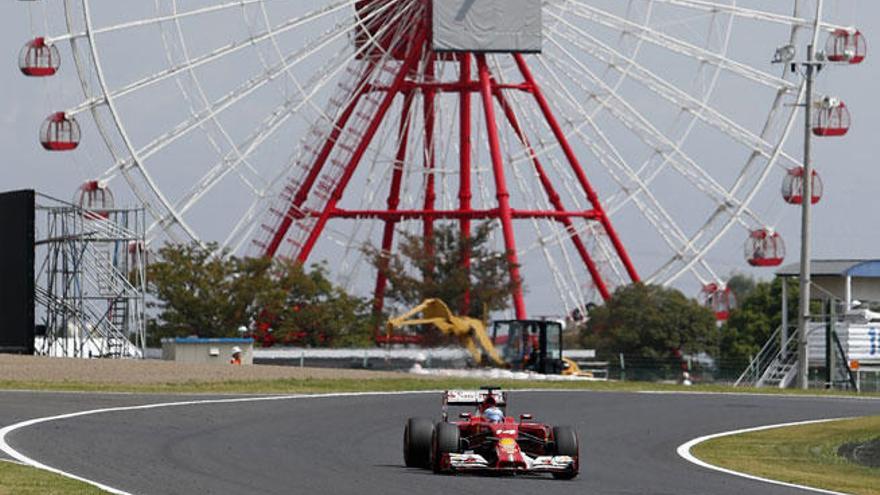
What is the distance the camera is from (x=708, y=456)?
2886 centimetres

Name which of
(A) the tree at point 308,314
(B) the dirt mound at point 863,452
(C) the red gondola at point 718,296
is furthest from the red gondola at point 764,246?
(B) the dirt mound at point 863,452

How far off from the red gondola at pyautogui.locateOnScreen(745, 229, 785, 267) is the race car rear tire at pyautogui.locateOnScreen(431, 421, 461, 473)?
52218mm

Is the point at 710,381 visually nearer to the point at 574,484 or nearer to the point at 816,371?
the point at 816,371

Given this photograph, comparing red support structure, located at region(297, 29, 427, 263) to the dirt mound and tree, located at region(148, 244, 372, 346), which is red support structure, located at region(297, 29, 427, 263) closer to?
tree, located at region(148, 244, 372, 346)

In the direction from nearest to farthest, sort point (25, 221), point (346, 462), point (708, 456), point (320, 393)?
1. point (346, 462)
2. point (708, 456)
3. point (320, 393)
4. point (25, 221)

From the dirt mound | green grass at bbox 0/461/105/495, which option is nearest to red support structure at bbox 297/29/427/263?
the dirt mound

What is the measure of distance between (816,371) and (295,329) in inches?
1114

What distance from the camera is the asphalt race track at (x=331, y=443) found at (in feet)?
72.0

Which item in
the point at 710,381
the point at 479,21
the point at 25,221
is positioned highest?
the point at 479,21

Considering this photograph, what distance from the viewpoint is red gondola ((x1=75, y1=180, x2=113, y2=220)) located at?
70.3 meters

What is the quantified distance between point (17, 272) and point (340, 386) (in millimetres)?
17352

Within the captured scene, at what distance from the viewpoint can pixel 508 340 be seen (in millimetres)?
69375

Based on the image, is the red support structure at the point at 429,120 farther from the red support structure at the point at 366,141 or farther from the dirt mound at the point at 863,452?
the dirt mound at the point at 863,452

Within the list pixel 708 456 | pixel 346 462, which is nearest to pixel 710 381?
pixel 708 456
